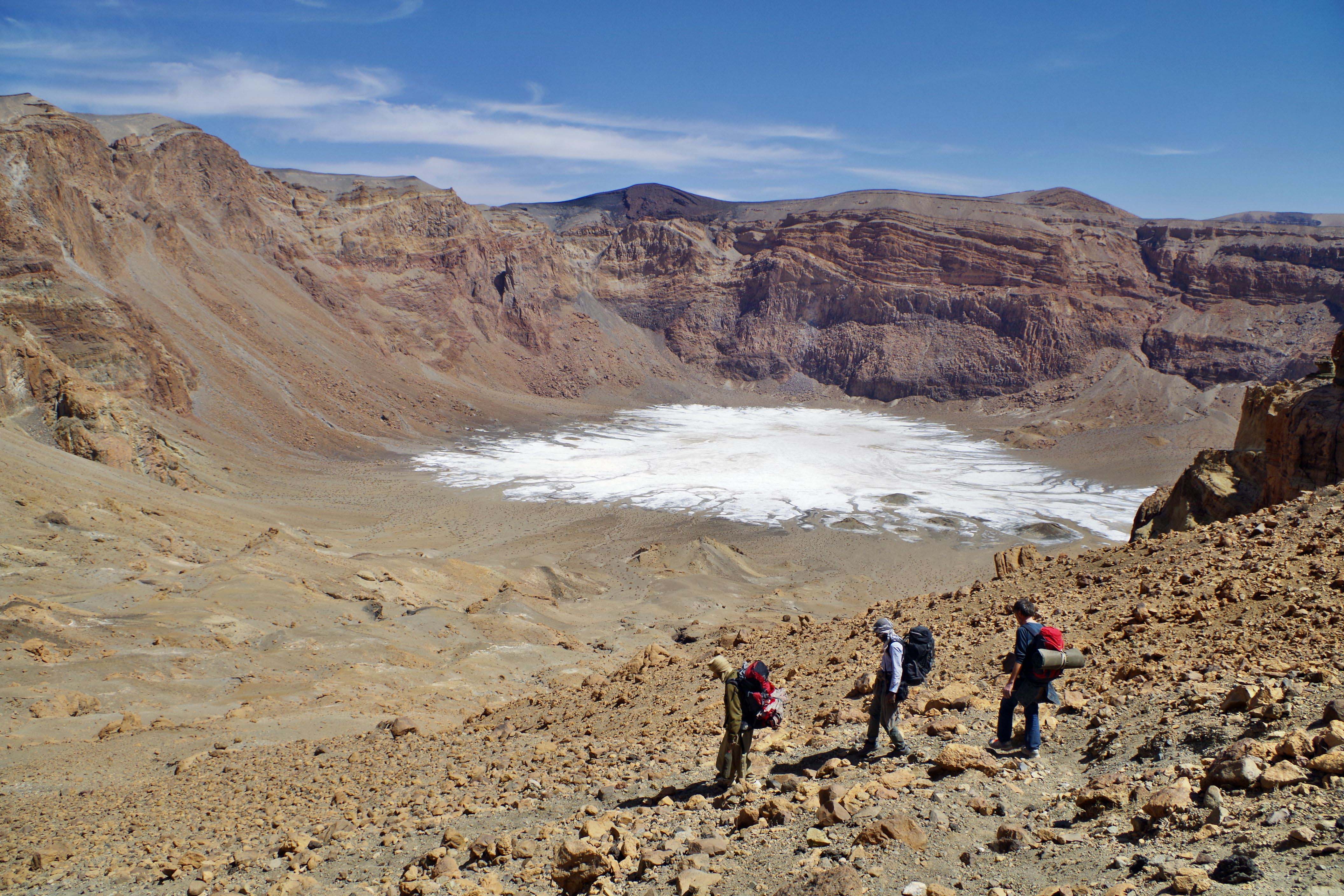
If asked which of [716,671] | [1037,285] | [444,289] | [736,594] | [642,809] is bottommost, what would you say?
[736,594]

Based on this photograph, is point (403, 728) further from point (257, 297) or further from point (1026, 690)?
point (257, 297)

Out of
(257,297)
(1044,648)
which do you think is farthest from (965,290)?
(1044,648)

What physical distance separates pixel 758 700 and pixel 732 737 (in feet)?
1.15

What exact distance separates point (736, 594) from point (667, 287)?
Answer: 60616 mm

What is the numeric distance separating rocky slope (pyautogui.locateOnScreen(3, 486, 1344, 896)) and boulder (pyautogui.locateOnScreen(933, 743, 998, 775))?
0.02m

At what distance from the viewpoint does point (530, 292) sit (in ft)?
223

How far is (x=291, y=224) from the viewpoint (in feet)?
183

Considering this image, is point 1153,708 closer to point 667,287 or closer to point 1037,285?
point 1037,285

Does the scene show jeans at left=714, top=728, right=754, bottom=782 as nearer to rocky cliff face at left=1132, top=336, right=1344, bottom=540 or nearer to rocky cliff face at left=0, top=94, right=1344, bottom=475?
rocky cliff face at left=1132, top=336, right=1344, bottom=540

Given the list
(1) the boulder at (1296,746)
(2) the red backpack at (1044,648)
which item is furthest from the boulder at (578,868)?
(1) the boulder at (1296,746)

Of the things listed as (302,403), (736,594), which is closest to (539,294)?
(302,403)

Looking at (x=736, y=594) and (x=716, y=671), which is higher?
(x=716, y=671)

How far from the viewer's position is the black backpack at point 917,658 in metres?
6.27

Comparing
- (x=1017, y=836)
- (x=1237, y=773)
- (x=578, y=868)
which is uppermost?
(x=1237, y=773)
